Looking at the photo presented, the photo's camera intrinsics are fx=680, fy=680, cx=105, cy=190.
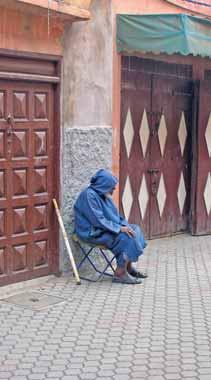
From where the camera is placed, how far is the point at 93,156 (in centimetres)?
804

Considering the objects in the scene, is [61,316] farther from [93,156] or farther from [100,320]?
[93,156]

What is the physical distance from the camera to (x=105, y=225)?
24.1 feet

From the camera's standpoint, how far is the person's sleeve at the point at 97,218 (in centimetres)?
734

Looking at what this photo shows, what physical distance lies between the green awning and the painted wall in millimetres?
1114

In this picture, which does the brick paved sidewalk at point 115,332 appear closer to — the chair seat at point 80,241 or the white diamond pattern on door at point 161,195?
the chair seat at point 80,241

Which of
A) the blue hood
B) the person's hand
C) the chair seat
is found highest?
the blue hood

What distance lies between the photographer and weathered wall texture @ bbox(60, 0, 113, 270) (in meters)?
7.64

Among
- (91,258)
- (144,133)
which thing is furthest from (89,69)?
(144,133)

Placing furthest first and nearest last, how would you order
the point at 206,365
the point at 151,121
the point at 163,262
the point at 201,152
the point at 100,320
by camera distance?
the point at 201,152, the point at 151,121, the point at 163,262, the point at 100,320, the point at 206,365

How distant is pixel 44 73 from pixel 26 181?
1.18m

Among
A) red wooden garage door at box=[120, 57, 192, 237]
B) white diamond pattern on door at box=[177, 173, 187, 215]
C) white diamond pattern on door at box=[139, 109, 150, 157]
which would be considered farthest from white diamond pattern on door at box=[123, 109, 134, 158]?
white diamond pattern on door at box=[177, 173, 187, 215]

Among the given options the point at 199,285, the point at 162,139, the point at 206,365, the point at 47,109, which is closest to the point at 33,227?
the point at 47,109

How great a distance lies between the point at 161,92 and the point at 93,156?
103 inches

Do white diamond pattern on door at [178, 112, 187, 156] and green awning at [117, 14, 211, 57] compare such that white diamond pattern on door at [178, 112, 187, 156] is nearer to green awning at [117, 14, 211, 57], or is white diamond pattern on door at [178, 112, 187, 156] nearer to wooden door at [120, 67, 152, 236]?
wooden door at [120, 67, 152, 236]
